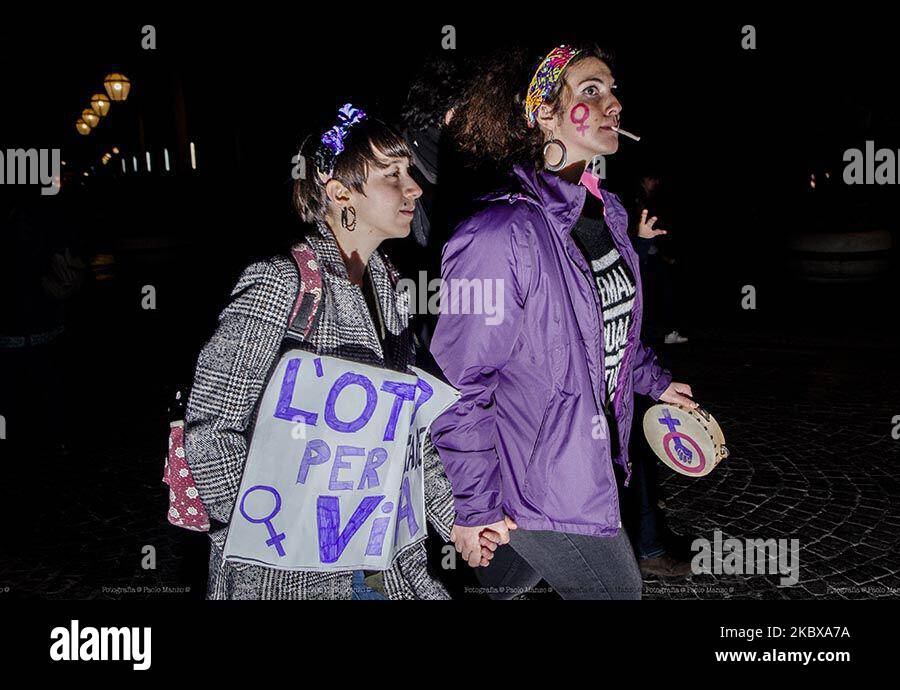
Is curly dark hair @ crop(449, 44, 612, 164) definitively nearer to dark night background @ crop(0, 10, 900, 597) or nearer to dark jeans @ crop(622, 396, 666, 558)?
dark night background @ crop(0, 10, 900, 597)

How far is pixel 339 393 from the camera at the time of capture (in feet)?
6.70

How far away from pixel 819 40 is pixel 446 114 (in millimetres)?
13647

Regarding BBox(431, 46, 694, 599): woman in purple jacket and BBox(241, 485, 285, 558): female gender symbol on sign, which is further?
BBox(431, 46, 694, 599): woman in purple jacket

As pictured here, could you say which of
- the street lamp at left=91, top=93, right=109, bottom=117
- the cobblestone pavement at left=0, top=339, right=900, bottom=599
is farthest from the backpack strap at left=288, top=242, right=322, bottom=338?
the street lamp at left=91, top=93, right=109, bottom=117

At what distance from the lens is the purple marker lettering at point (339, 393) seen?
204cm

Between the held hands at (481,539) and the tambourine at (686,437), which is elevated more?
the tambourine at (686,437)

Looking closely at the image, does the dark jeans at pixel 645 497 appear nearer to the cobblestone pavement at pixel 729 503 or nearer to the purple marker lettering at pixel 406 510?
the cobblestone pavement at pixel 729 503

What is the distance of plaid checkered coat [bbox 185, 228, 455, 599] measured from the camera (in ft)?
6.50

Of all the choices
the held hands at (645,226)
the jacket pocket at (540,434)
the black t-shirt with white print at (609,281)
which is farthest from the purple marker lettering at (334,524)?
the held hands at (645,226)

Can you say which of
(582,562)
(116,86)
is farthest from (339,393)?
(116,86)

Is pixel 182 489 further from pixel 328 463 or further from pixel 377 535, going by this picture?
pixel 377 535

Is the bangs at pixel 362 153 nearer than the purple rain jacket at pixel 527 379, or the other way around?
the purple rain jacket at pixel 527 379

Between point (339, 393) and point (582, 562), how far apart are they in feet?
2.86
